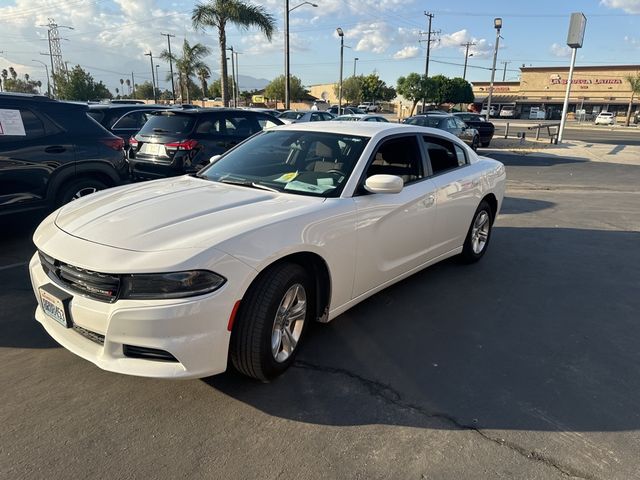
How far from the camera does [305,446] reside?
248 centimetres

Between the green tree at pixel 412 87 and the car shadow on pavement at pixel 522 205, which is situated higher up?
the green tree at pixel 412 87

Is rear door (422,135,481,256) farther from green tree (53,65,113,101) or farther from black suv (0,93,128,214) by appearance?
green tree (53,65,113,101)

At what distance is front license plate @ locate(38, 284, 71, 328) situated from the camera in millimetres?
2645

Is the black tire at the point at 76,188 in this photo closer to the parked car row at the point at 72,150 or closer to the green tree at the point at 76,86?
the parked car row at the point at 72,150

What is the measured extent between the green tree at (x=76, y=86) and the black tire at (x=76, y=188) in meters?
54.3

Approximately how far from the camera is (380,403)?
2.86 metres

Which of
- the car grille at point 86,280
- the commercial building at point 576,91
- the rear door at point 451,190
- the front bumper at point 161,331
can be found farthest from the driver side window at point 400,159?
the commercial building at point 576,91

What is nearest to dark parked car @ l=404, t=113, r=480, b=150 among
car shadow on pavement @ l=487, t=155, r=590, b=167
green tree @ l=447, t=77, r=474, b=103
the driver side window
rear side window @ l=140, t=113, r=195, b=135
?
car shadow on pavement @ l=487, t=155, r=590, b=167

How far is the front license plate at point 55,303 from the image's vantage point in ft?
8.68

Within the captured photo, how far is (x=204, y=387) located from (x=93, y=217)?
1317 millimetres

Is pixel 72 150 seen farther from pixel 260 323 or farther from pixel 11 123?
pixel 260 323

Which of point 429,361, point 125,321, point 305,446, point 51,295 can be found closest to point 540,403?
point 429,361

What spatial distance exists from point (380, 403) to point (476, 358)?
96cm

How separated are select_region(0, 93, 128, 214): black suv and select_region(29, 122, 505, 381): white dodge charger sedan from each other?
2.32 metres
